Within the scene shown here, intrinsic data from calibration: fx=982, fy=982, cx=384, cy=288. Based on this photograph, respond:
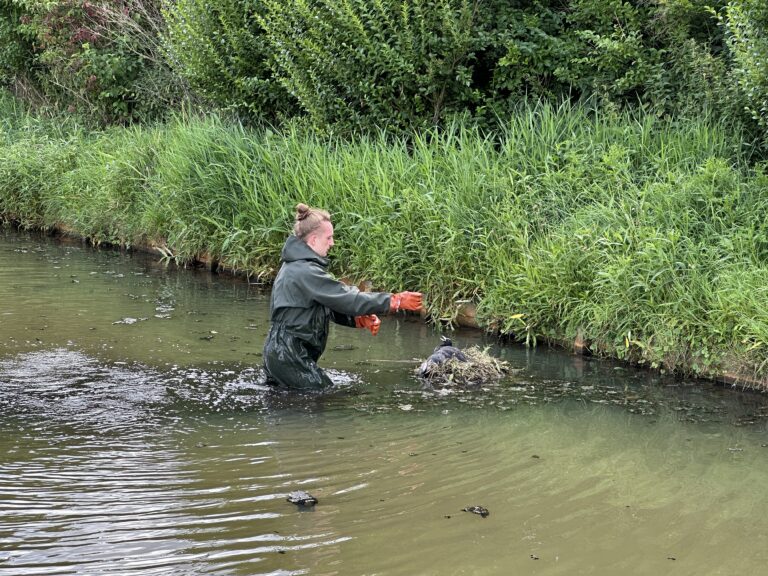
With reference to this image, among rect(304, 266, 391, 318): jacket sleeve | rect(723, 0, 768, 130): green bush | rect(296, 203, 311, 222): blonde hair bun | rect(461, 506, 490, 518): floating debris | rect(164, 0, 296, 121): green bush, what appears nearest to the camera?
rect(461, 506, 490, 518): floating debris

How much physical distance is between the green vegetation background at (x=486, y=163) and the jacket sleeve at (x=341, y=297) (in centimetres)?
220

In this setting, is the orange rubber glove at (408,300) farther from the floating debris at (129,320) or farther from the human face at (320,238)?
the floating debris at (129,320)

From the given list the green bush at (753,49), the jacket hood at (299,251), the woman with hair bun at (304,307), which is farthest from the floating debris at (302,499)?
the green bush at (753,49)

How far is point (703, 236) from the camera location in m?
8.02

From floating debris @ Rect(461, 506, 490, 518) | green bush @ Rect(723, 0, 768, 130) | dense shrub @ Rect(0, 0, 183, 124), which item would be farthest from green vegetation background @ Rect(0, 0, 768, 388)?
floating debris @ Rect(461, 506, 490, 518)

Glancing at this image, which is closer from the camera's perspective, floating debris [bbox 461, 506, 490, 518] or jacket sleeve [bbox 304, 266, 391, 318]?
floating debris [bbox 461, 506, 490, 518]

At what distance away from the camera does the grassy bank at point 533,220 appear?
747 cm

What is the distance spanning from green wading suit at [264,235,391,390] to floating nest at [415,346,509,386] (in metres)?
0.70

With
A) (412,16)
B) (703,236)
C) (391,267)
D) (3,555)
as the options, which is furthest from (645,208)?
(3,555)

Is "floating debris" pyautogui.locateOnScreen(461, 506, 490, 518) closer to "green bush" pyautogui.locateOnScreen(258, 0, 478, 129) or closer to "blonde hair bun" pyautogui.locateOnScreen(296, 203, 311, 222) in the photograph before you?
"blonde hair bun" pyautogui.locateOnScreen(296, 203, 311, 222)

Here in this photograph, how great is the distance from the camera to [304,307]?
6617 millimetres

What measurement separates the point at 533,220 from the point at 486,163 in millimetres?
1098

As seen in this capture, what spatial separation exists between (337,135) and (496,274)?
368 cm

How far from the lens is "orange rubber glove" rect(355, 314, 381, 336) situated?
6.54 meters
